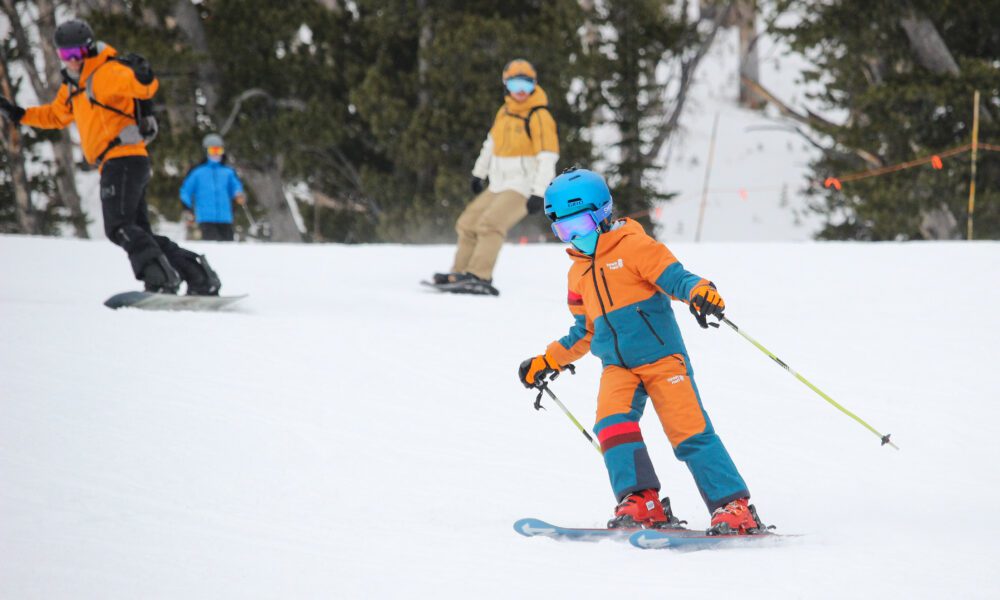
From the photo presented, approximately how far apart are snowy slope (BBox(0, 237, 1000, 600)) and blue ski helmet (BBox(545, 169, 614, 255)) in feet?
3.63

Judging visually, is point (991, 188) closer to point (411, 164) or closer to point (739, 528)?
point (411, 164)

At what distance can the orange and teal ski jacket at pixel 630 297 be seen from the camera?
12.2 ft

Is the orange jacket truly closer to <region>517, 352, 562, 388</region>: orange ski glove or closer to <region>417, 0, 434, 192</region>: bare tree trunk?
<region>517, 352, 562, 388</region>: orange ski glove

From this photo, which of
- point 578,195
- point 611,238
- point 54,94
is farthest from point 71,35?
point 54,94

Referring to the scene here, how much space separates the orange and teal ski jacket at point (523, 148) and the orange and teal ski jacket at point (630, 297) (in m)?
4.63

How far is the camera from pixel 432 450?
188 inches

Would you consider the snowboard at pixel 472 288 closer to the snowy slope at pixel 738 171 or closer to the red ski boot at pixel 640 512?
the red ski boot at pixel 640 512

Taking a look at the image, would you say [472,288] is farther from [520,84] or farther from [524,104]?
[520,84]

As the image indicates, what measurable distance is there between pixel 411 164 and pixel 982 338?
1044 cm

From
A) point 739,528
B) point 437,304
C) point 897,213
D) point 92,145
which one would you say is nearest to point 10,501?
point 739,528

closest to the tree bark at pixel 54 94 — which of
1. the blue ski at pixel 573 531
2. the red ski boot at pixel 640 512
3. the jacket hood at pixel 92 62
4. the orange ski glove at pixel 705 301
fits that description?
the jacket hood at pixel 92 62

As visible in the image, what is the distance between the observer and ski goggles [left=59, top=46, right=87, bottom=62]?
6.61 meters

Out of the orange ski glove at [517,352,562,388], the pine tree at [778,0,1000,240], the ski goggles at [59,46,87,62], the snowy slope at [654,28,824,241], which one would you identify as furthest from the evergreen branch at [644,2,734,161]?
the orange ski glove at [517,352,562,388]

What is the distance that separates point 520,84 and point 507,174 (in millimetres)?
775
